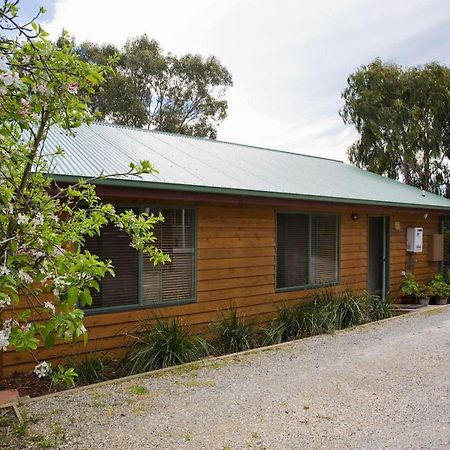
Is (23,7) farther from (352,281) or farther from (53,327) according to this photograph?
(352,281)

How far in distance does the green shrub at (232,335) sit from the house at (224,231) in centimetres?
20

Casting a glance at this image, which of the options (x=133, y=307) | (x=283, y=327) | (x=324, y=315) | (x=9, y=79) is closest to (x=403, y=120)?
(x=324, y=315)

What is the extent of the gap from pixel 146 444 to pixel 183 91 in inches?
934

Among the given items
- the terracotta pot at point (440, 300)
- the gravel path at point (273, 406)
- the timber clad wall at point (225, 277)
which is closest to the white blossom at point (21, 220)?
the gravel path at point (273, 406)

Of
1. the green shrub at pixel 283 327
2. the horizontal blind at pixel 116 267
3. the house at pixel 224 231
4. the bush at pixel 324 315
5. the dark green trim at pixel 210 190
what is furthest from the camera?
the bush at pixel 324 315

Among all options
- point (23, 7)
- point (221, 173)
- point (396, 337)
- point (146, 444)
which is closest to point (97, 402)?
point (146, 444)

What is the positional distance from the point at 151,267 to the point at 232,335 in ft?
4.63

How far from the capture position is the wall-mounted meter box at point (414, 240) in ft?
32.3

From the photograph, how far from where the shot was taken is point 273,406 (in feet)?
13.0

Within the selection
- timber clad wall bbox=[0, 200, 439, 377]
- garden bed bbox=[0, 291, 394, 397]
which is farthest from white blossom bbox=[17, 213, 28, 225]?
timber clad wall bbox=[0, 200, 439, 377]

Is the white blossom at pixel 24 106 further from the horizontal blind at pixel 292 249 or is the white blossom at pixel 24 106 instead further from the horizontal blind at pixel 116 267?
the horizontal blind at pixel 292 249

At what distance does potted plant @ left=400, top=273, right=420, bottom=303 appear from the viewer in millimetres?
9539

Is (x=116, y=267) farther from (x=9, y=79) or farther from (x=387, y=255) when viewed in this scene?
(x=387, y=255)

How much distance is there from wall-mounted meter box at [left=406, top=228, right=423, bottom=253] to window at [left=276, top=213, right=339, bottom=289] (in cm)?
257
